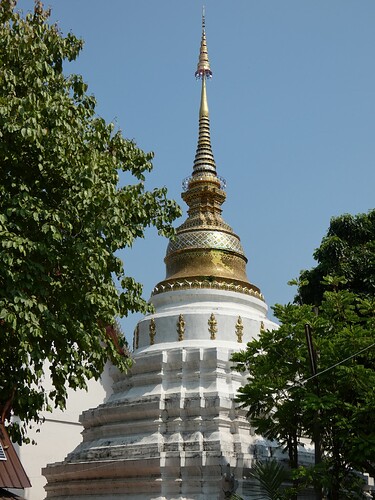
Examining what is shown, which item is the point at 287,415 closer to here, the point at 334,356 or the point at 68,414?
the point at 334,356

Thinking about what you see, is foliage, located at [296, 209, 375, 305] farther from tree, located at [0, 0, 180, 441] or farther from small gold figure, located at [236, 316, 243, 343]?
tree, located at [0, 0, 180, 441]

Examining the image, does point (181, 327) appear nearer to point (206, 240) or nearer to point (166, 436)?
point (206, 240)

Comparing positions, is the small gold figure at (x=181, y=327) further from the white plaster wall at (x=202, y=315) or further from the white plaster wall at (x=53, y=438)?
the white plaster wall at (x=53, y=438)

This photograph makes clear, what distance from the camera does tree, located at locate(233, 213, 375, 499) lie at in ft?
44.3

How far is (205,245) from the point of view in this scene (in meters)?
22.6

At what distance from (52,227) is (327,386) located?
21.0ft

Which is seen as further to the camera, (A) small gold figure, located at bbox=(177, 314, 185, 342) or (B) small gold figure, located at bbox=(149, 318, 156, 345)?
(B) small gold figure, located at bbox=(149, 318, 156, 345)

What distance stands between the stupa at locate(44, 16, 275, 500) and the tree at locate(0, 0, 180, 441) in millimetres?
5536

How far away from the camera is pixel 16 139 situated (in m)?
11.3

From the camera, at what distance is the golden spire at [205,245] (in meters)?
22.1

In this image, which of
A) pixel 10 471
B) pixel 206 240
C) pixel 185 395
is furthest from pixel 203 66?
pixel 10 471

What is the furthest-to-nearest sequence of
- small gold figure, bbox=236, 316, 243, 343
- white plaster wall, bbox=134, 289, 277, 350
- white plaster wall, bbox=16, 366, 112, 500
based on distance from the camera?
white plaster wall, bbox=16, 366, 112, 500 < white plaster wall, bbox=134, 289, 277, 350 < small gold figure, bbox=236, 316, 243, 343

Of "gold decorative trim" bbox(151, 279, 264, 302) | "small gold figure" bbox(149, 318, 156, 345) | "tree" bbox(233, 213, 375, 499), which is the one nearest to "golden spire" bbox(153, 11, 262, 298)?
"gold decorative trim" bbox(151, 279, 264, 302)

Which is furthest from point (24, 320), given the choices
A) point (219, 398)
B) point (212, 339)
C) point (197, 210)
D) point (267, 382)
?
point (197, 210)
